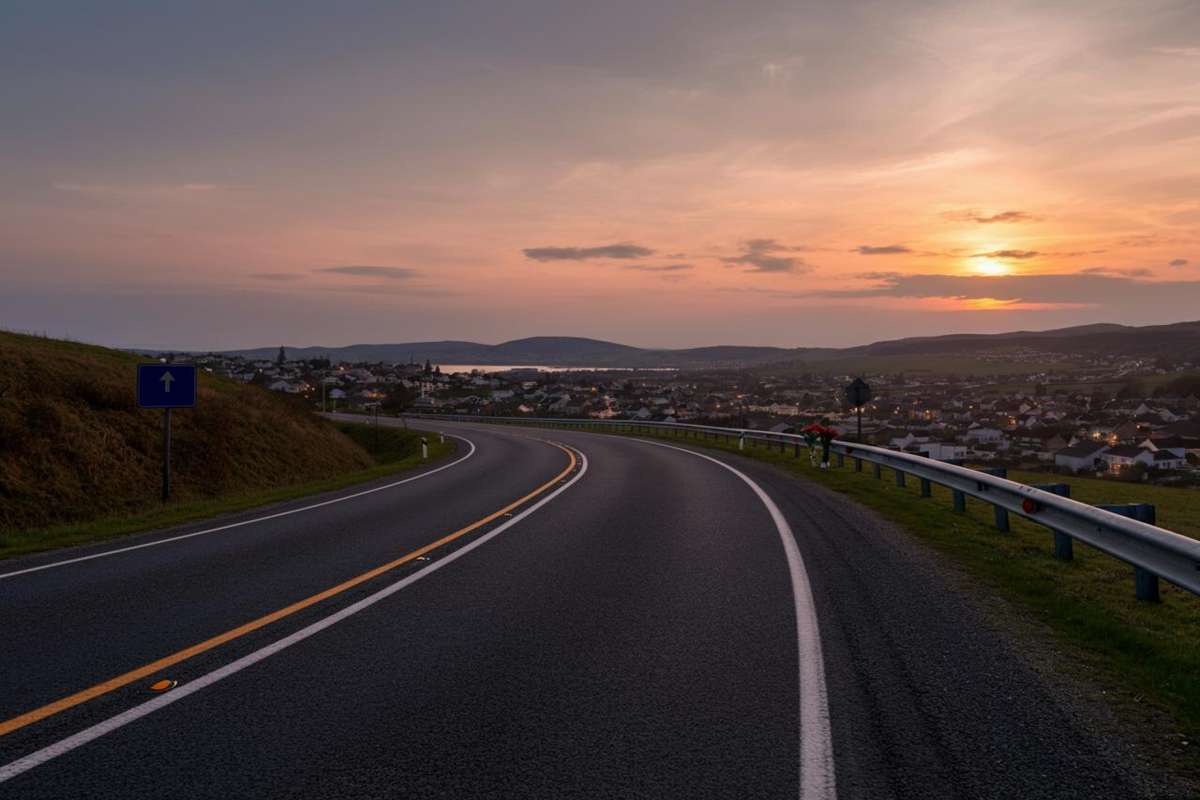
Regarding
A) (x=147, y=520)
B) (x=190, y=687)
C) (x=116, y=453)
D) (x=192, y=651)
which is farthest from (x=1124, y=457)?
(x=190, y=687)

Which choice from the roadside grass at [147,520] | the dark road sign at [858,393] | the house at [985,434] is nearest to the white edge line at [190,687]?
the roadside grass at [147,520]

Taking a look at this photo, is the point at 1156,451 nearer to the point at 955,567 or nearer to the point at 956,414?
the point at 956,414

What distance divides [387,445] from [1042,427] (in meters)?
44.3

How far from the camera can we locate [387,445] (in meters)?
49.0

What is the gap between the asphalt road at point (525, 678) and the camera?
3631 millimetres

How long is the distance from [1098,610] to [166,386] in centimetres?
1695

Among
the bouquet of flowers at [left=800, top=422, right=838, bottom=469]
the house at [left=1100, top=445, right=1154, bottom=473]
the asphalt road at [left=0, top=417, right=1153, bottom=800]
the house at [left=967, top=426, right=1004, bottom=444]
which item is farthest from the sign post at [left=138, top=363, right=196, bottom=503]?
the house at [left=967, top=426, right=1004, bottom=444]

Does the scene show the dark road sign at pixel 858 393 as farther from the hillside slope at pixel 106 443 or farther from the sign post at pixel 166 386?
the hillside slope at pixel 106 443

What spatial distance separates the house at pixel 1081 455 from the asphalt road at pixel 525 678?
37294 mm

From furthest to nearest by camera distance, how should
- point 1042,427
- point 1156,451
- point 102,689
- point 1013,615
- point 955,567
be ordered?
1. point 1042,427
2. point 1156,451
3. point 955,567
4. point 1013,615
5. point 102,689

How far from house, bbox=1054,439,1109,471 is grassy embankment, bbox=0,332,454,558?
32382 mm

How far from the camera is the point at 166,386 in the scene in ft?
54.3

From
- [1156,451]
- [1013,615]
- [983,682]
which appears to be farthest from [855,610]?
[1156,451]

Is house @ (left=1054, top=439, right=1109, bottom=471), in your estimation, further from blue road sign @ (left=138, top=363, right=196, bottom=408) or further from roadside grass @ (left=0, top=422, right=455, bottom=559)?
blue road sign @ (left=138, top=363, right=196, bottom=408)
